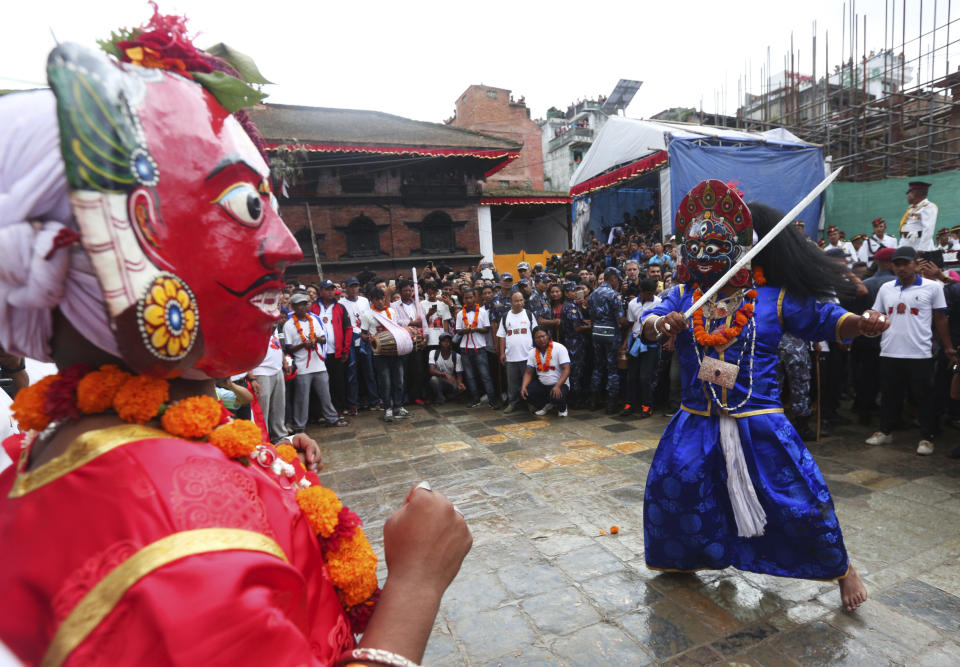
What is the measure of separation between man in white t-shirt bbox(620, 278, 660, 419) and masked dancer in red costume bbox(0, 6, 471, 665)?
6.42 meters

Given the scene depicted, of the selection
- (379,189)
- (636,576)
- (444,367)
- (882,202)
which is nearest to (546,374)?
(444,367)

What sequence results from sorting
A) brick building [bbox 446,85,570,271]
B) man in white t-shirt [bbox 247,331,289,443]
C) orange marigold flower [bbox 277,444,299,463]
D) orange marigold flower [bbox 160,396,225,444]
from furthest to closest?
brick building [bbox 446,85,570,271] < man in white t-shirt [bbox 247,331,289,443] < orange marigold flower [bbox 277,444,299,463] < orange marigold flower [bbox 160,396,225,444]

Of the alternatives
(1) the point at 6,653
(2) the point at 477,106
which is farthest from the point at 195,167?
(2) the point at 477,106

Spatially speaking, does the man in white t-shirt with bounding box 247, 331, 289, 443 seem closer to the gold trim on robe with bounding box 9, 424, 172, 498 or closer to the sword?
the sword

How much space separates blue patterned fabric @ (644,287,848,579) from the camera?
8.62 ft

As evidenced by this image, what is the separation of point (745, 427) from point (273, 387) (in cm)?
545

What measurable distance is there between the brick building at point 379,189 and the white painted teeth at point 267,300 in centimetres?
1536

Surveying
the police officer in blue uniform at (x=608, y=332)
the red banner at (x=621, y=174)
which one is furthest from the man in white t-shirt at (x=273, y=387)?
the red banner at (x=621, y=174)

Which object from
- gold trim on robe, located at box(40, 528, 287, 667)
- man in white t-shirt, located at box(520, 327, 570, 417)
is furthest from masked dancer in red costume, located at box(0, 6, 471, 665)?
man in white t-shirt, located at box(520, 327, 570, 417)

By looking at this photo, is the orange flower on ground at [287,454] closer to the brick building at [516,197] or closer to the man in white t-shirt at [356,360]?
the man in white t-shirt at [356,360]

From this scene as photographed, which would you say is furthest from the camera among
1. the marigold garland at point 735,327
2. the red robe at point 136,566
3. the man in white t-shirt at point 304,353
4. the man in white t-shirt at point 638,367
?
the man in white t-shirt at point 304,353

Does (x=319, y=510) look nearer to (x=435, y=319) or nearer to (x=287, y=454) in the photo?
(x=287, y=454)

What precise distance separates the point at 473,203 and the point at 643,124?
7.31 m

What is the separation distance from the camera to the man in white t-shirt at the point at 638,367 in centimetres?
707
